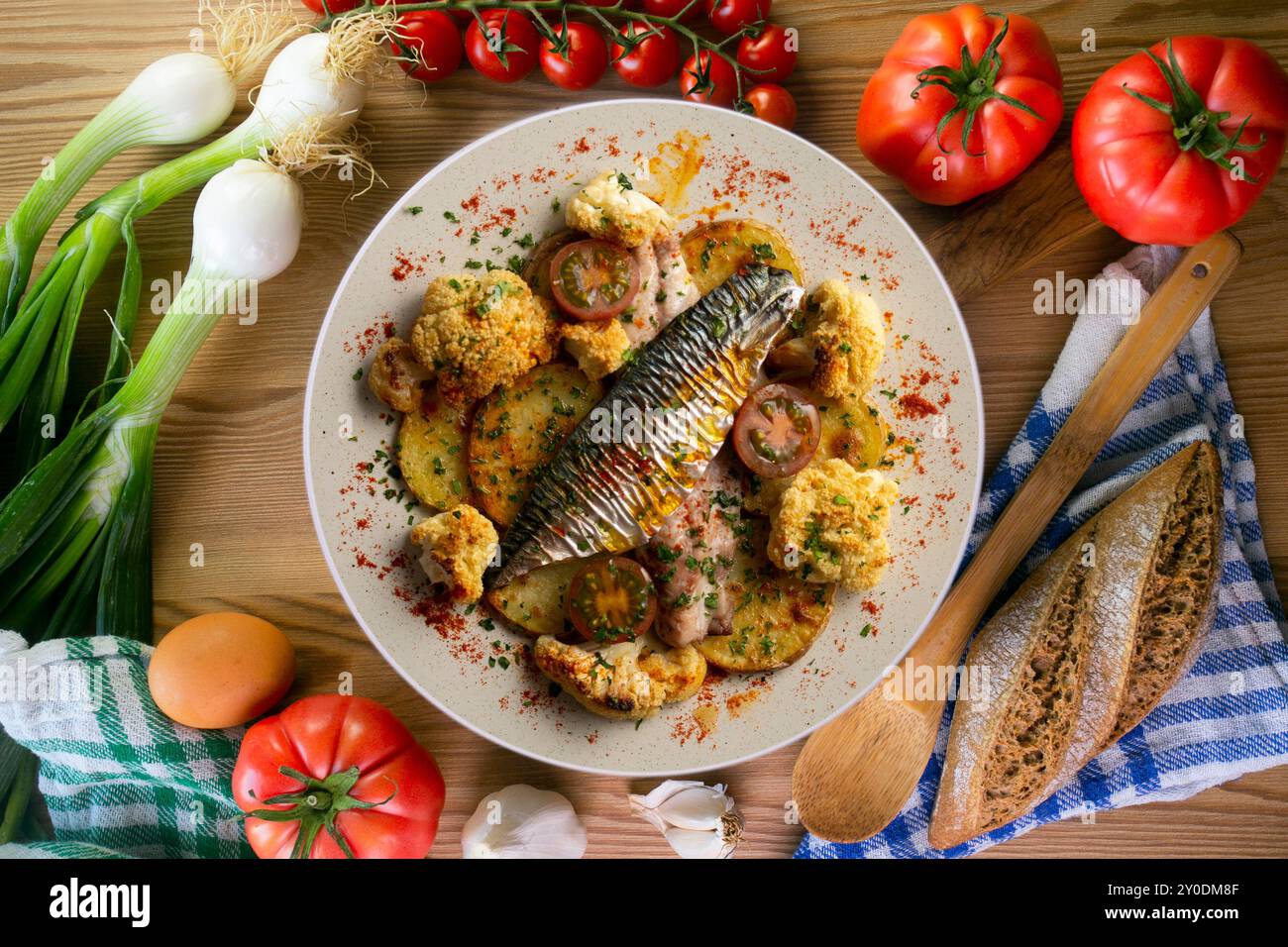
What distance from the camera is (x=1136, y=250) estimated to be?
2711 mm

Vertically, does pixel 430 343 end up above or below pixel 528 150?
below

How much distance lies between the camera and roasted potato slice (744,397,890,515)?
255 centimetres

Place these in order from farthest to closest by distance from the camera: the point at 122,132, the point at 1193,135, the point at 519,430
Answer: the point at 122,132
the point at 519,430
the point at 1193,135

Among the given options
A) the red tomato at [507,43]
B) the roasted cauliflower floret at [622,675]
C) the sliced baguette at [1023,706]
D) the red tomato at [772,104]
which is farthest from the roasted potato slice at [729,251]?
the sliced baguette at [1023,706]

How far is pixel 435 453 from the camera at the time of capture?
2531 millimetres

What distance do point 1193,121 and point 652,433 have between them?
1526 millimetres

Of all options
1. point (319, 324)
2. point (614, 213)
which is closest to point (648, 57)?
point (614, 213)

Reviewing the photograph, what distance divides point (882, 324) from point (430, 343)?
1168 mm

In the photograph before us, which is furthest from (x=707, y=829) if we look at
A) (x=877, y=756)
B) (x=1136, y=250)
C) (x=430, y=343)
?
(x=1136, y=250)

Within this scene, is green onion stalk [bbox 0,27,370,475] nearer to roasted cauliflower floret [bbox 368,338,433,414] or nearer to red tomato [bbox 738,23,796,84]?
roasted cauliflower floret [bbox 368,338,433,414]

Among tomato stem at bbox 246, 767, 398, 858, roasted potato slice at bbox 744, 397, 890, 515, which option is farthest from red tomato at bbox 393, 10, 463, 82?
tomato stem at bbox 246, 767, 398, 858

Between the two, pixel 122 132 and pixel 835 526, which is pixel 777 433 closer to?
pixel 835 526

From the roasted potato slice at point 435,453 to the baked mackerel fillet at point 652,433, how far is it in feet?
0.77

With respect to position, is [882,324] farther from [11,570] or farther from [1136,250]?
[11,570]
